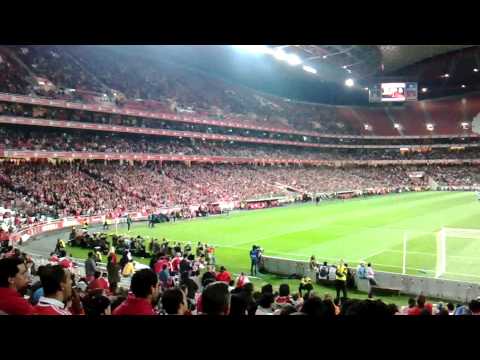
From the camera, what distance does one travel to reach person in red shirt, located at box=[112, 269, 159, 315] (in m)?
3.45

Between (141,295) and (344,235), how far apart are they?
70.2 ft

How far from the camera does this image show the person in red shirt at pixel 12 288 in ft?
11.9

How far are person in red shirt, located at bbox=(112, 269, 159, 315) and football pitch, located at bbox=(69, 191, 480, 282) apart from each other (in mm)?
13055

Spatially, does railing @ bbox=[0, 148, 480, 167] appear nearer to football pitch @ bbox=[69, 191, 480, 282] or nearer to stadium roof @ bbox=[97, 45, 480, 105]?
football pitch @ bbox=[69, 191, 480, 282]

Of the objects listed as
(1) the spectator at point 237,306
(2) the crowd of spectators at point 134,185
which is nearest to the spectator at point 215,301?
(1) the spectator at point 237,306

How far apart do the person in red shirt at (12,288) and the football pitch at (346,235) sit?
1268cm

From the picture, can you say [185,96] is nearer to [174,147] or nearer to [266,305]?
[174,147]

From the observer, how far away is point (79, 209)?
30.2 m

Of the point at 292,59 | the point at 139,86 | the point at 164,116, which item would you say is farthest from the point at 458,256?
the point at 139,86

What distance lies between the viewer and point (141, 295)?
12.0 ft
